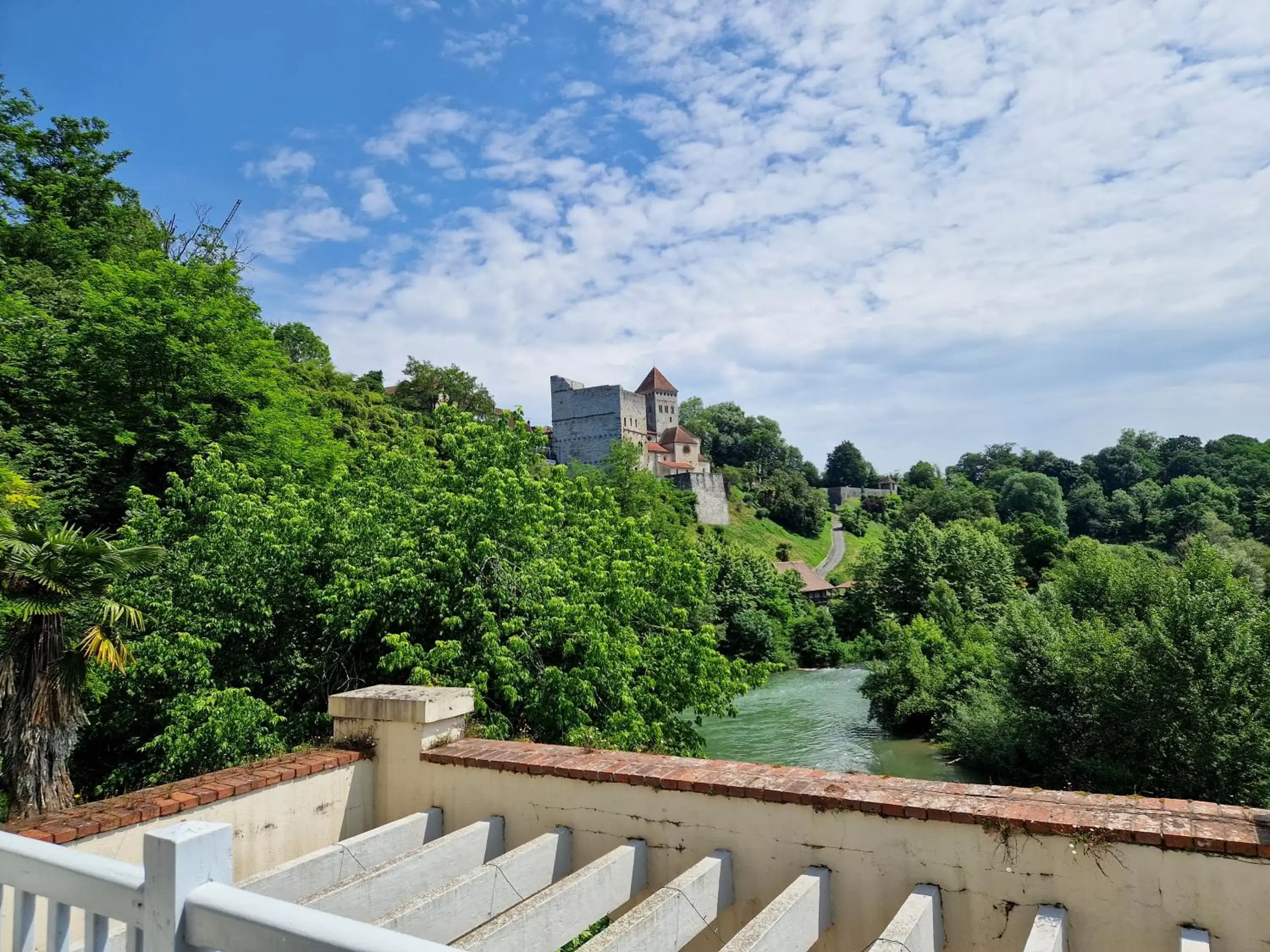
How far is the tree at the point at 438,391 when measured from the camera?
47.6 meters

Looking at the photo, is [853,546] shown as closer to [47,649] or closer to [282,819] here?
[47,649]

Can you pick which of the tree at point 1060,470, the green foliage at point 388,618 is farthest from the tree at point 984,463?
the green foliage at point 388,618

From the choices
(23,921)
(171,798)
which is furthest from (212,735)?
(23,921)

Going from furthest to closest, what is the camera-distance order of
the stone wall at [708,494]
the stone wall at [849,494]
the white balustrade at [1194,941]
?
the stone wall at [849,494] < the stone wall at [708,494] < the white balustrade at [1194,941]

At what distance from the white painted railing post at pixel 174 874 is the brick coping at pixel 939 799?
314 centimetres

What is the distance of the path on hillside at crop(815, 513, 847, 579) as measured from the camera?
73812 mm

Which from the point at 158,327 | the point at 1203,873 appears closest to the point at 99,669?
the point at 1203,873

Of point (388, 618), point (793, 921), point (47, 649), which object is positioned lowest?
point (793, 921)

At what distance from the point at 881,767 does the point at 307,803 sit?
62.0ft

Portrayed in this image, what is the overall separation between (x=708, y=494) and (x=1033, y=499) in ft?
155

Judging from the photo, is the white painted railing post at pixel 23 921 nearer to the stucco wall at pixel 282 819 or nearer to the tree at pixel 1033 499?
the stucco wall at pixel 282 819

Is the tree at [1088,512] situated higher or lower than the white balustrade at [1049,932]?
higher

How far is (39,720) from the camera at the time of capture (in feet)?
19.9

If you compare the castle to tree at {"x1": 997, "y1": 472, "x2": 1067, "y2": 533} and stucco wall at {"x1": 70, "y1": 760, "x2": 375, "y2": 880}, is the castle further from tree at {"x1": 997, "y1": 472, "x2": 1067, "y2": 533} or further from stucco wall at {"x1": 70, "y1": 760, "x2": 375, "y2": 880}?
stucco wall at {"x1": 70, "y1": 760, "x2": 375, "y2": 880}
